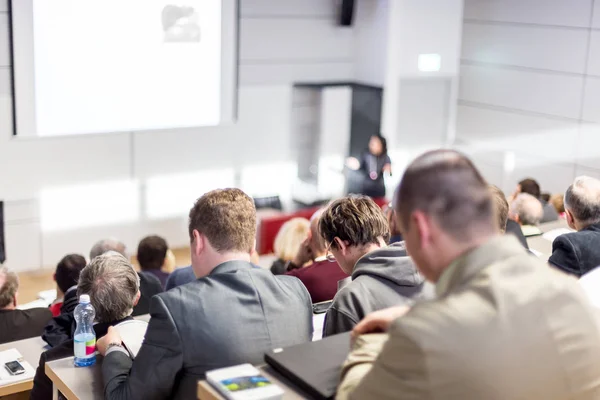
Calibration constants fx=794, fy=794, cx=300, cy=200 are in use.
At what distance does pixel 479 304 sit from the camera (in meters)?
1.32

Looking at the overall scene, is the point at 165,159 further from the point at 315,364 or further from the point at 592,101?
the point at 315,364

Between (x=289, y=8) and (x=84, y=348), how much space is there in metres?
6.49

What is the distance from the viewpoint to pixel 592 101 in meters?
8.23

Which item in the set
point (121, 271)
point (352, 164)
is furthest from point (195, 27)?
point (121, 271)

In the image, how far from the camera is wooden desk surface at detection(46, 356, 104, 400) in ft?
7.82

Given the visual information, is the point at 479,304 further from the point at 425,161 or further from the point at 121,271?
the point at 121,271

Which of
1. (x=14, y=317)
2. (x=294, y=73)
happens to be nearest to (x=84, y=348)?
(x=14, y=317)

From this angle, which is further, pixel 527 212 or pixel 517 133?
pixel 517 133

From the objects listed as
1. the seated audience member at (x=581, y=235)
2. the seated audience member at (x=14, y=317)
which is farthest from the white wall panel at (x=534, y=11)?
the seated audience member at (x=14, y=317)

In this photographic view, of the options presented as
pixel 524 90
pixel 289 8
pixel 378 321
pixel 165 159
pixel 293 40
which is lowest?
pixel 165 159

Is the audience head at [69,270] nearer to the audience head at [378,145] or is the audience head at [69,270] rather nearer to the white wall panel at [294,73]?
the white wall panel at [294,73]

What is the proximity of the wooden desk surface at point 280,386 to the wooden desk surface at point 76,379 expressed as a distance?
36.5 inches

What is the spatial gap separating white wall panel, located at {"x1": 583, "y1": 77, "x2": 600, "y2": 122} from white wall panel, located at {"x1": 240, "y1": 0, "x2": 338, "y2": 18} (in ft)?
9.29

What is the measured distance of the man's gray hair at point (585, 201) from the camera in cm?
378
